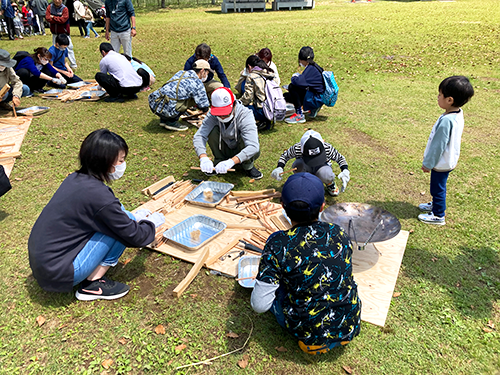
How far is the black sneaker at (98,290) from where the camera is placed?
12.3 feet

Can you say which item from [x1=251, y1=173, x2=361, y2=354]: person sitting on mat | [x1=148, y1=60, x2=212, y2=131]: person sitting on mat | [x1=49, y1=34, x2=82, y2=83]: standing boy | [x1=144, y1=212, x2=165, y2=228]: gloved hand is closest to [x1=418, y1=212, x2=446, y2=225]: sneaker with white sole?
[x1=251, y1=173, x2=361, y2=354]: person sitting on mat

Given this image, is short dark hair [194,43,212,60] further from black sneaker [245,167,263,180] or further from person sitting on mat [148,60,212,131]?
black sneaker [245,167,263,180]

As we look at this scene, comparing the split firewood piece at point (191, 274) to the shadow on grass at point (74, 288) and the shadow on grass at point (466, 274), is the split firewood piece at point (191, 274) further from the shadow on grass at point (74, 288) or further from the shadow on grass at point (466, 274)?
the shadow on grass at point (466, 274)

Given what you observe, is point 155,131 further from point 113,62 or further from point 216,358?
point 216,358

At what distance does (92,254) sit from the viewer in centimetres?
356

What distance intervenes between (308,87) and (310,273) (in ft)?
22.5

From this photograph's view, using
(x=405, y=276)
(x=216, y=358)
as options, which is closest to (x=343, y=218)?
(x=405, y=276)

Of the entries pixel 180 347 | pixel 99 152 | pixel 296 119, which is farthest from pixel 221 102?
pixel 296 119

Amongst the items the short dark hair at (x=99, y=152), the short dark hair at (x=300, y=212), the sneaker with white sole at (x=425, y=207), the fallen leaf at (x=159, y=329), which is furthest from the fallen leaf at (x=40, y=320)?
the sneaker with white sole at (x=425, y=207)

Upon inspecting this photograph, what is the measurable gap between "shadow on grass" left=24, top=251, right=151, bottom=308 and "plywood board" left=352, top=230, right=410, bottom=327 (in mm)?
2622

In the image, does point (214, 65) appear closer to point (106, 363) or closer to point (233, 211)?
point (233, 211)

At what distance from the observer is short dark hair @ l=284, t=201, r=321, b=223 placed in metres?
2.80

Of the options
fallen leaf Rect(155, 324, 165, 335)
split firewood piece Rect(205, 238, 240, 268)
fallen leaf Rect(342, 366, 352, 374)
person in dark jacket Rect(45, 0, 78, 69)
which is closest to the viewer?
fallen leaf Rect(342, 366, 352, 374)

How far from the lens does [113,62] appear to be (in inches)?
362
